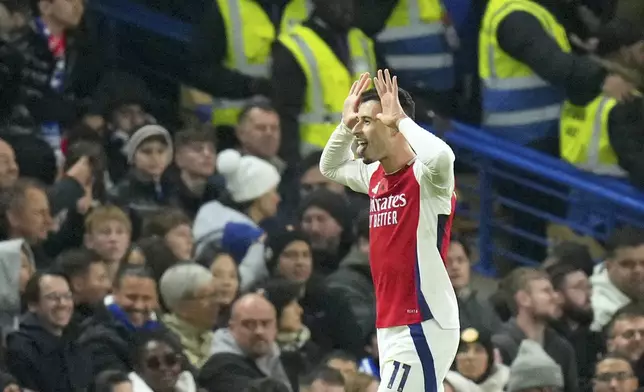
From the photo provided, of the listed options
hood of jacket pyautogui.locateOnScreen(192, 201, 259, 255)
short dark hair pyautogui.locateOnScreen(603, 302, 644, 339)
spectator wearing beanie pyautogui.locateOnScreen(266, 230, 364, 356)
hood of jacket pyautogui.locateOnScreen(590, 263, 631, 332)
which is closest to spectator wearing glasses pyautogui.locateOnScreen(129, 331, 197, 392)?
spectator wearing beanie pyautogui.locateOnScreen(266, 230, 364, 356)

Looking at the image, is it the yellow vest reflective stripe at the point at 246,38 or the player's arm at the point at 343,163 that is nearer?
the player's arm at the point at 343,163

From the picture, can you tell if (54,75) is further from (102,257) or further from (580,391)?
(580,391)

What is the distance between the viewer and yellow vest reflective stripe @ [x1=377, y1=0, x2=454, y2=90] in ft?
42.2

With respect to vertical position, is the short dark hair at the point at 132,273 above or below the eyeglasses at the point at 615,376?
above

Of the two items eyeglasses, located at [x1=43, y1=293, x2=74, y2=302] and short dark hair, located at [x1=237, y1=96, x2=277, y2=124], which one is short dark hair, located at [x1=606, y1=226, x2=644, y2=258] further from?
eyeglasses, located at [x1=43, y1=293, x2=74, y2=302]

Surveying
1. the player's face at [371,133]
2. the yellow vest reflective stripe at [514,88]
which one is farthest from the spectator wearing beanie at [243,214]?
the player's face at [371,133]

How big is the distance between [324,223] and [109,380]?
8.25ft

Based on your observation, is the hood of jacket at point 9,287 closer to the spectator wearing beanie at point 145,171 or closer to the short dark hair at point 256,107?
the spectator wearing beanie at point 145,171

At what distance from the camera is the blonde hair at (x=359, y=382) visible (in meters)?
9.54

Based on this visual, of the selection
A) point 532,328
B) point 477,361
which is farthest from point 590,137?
point 477,361

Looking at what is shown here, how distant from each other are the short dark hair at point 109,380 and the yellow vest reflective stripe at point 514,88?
4078 millimetres

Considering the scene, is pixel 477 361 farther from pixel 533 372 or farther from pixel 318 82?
pixel 318 82

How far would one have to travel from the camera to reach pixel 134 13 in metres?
13.4

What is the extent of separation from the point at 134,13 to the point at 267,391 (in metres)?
4.69
